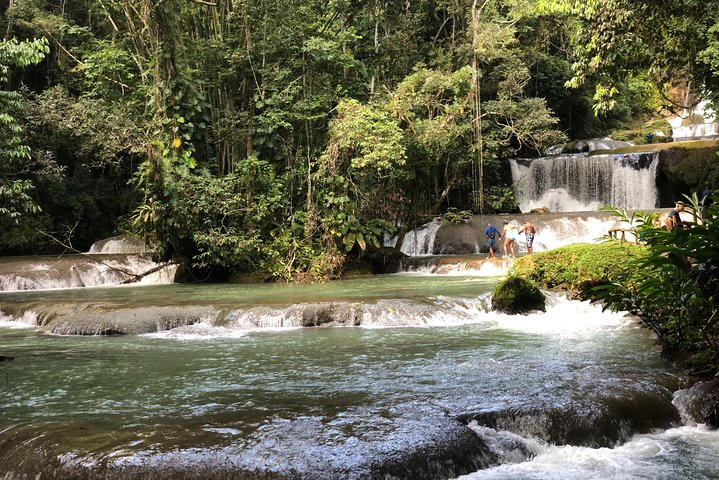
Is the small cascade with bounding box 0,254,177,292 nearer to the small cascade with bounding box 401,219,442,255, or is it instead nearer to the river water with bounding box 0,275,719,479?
the river water with bounding box 0,275,719,479

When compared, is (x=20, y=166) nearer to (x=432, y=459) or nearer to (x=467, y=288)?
(x=467, y=288)

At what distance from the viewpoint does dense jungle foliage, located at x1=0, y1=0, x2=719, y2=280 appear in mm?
18516

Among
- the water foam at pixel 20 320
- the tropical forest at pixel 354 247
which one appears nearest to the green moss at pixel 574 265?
the tropical forest at pixel 354 247

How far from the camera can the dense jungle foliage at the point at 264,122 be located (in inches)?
729

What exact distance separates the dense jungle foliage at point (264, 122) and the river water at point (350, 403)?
22.3 feet

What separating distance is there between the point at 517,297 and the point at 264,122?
9.84 m

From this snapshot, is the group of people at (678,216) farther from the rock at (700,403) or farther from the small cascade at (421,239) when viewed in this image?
the small cascade at (421,239)

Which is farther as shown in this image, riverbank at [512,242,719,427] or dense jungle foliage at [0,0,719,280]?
dense jungle foliage at [0,0,719,280]

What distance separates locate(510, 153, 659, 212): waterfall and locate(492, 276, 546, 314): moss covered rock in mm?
13668

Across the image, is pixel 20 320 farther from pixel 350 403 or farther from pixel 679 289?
pixel 679 289

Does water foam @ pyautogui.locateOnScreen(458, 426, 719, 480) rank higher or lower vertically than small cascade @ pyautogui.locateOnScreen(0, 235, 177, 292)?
lower

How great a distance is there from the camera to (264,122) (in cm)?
1952

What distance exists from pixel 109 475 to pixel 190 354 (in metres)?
4.96

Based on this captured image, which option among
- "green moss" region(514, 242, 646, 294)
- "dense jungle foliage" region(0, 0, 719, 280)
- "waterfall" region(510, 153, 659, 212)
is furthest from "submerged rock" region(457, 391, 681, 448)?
"waterfall" region(510, 153, 659, 212)
